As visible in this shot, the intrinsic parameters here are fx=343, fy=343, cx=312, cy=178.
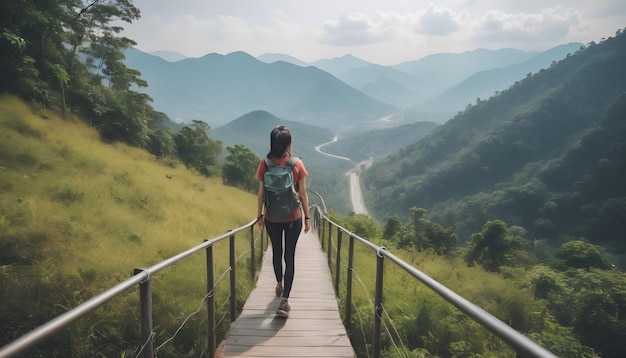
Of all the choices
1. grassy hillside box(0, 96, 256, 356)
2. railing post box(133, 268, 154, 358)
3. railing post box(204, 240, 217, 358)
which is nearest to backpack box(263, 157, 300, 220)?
railing post box(204, 240, 217, 358)

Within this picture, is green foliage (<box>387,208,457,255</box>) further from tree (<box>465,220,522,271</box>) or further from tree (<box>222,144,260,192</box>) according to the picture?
tree (<box>222,144,260,192</box>)

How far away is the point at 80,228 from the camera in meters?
7.16

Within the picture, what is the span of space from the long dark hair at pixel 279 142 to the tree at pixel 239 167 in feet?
109

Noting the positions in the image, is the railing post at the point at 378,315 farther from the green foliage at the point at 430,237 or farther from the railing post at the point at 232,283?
the green foliage at the point at 430,237

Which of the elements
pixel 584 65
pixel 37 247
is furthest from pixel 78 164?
pixel 584 65

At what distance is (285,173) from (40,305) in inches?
145

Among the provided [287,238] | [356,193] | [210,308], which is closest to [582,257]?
[287,238]

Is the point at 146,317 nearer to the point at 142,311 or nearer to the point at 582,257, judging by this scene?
the point at 142,311

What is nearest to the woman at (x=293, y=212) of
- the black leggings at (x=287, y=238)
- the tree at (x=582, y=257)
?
the black leggings at (x=287, y=238)

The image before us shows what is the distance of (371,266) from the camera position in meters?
9.59

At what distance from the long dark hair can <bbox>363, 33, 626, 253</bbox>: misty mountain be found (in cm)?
6359

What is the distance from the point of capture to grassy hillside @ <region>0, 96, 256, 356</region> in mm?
4492

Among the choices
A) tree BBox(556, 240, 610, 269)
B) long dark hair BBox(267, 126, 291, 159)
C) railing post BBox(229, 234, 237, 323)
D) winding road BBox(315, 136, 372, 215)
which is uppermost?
long dark hair BBox(267, 126, 291, 159)

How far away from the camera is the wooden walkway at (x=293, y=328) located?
3.36m
